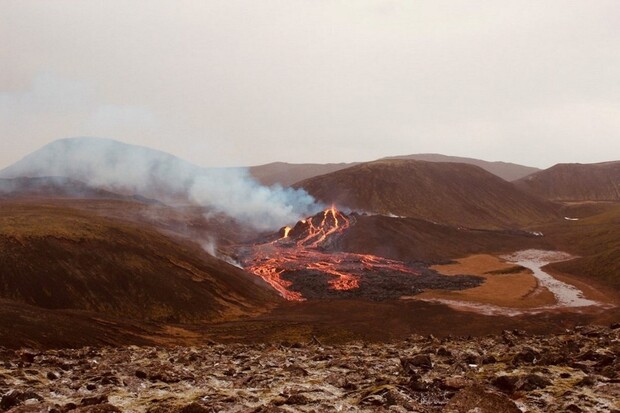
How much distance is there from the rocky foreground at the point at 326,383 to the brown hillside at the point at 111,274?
35648mm

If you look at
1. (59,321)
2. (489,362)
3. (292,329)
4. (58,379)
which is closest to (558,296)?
(292,329)

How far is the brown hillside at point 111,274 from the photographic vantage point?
2046 inches

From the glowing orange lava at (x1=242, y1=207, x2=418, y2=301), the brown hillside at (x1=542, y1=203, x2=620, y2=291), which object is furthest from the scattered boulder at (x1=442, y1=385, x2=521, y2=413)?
the brown hillside at (x1=542, y1=203, x2=620, y2=291)

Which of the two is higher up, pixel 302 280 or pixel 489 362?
pixel 489 362

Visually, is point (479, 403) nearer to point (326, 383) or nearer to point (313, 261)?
point (326, 383)

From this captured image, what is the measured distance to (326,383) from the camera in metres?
14.9

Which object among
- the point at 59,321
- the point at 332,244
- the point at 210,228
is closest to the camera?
the point at 59,321

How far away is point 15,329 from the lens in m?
29.6

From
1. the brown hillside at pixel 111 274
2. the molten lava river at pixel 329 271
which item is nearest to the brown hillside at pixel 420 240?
the molten lava river at pixel 329 271

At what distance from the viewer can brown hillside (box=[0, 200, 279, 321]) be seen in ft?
171

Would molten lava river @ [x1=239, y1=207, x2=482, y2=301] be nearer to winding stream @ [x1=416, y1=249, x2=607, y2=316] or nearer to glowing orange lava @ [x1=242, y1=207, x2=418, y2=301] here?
glowing orange lava @ [x1=242, y1=207, x2=418, y2=301]

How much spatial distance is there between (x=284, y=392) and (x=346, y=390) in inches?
76.7

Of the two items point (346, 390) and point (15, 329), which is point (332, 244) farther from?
point (346, 390)

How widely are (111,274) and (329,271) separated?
50.4 metres
